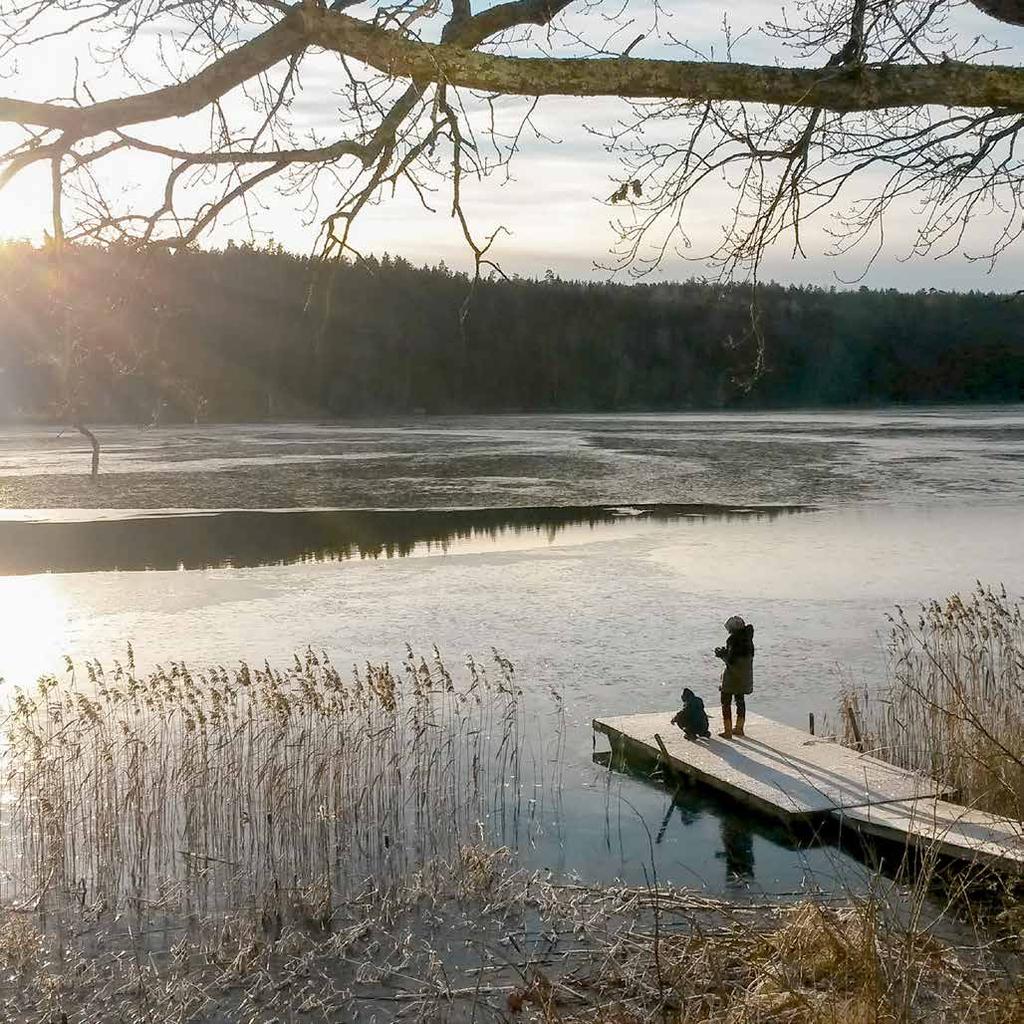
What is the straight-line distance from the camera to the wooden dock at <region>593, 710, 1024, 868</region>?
7.37 m

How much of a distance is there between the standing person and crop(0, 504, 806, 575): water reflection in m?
11.5

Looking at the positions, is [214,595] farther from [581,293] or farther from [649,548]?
[581,293]

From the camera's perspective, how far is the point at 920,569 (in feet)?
58.9

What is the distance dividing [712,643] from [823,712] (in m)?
2.87

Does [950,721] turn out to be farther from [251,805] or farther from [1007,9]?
[1007,9]

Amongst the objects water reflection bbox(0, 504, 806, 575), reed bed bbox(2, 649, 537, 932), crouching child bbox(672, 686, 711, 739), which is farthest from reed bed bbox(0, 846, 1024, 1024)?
water reflection bbox(0, 504, 806, 575)

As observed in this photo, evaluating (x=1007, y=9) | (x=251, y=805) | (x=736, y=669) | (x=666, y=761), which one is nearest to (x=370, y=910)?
(x=251, y=805)

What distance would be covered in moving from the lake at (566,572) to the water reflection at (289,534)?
11 centimetres

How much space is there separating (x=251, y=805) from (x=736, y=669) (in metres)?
3.81

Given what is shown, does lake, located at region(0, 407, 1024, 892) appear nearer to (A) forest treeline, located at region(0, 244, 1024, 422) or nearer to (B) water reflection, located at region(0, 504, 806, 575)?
(B) water reflection, located at region(0, 504, 806, 575)

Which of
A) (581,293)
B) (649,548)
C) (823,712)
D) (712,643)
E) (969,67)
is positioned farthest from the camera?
(581,293)

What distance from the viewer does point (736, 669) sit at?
9477 millimetres

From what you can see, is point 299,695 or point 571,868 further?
point 299,695

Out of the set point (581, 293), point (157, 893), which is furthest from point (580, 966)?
point (581, 293)
